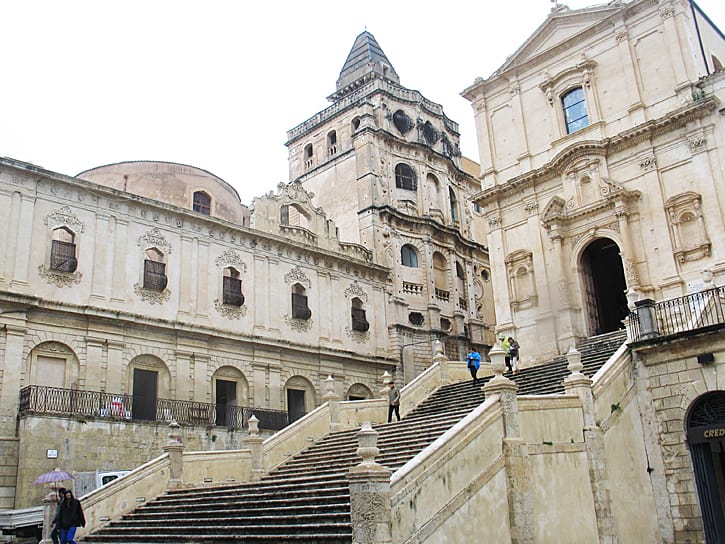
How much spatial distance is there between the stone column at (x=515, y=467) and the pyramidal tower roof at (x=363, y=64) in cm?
3172

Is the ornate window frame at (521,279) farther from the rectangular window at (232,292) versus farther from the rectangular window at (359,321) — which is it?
the rectangular window at (232,292)

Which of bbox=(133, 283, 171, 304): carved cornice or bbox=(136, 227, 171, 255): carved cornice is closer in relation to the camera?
bbox=(133, 283, 171, 304): carved cornice

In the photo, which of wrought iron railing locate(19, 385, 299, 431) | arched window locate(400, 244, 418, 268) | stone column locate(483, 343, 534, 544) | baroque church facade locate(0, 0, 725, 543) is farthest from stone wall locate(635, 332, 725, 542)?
arched window locate(400, 244, 418, 268)

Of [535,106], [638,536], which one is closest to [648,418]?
[638,536]

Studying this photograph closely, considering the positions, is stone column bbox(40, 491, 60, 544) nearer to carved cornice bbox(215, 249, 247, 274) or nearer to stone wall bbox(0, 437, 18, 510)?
stone wall bbox(0, 437, 18, 510)

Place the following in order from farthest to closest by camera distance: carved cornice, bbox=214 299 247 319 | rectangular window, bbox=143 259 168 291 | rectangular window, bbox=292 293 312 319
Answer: rectangular window, bbox=292 293 312 319
carved cornice, bbox=214 299 247 319
rectangular window, bbox=143 259 168 291

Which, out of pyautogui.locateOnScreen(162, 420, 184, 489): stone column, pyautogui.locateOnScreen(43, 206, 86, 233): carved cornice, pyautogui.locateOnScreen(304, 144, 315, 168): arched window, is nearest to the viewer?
pyautogui.locateOnScreen(162, 420, 184, 489): stone column

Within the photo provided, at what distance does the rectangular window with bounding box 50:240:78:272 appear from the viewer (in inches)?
987

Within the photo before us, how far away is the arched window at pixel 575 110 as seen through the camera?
26.7 m

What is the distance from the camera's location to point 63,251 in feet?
83.4

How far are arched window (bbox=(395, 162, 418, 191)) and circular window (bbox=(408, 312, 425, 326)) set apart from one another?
6.94m

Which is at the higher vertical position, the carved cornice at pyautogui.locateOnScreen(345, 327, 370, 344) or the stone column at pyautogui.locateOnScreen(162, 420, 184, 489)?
the carved cornice at pyautogui.locateOnScreen(345, 327, 370, 344)

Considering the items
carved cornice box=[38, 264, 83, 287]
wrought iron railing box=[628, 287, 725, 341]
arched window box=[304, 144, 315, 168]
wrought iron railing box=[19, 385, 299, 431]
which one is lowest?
wrought iron railing box=[19, 385, 299, 431]

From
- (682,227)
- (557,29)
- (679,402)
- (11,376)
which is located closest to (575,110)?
(557,29)
